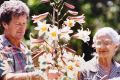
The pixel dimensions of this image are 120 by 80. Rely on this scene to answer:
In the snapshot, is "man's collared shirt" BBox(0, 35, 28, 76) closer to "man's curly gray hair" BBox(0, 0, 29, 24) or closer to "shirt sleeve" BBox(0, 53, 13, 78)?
"shirt sleeve" BBox(0, 53, 13, 78)

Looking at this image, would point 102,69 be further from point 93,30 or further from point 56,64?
point 93,30

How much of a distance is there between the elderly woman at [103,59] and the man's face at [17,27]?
37.3 inches

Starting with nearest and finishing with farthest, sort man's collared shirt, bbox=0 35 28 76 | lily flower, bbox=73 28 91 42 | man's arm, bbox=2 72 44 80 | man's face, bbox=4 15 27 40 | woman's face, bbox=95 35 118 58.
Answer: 1. man's arm, bbox=2 72 44 80
2. man's collared shirt, bbox=0 35 28 76
3. man's face, bbox=4 15 27 40
4. lily flower, bbox=73 28 91 42
5. woman's face, bbox=95 35 118 58

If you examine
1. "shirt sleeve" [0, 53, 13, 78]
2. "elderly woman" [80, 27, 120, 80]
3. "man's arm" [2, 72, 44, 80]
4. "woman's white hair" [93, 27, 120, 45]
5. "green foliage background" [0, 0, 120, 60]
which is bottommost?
"man's arm" [2, 72, 44, 80]

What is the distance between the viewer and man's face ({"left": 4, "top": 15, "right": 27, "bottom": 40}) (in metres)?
5.52

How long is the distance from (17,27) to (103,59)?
1.17m

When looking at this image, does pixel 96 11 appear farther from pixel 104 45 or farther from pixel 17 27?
pixel 17 27

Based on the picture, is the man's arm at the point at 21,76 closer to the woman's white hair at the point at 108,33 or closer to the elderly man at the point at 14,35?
the elderly man at the point at 14,35

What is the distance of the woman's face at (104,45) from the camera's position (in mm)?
6284

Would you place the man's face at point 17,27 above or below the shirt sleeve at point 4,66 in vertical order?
above

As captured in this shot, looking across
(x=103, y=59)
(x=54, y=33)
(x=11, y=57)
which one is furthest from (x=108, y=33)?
(x=11, y=57)

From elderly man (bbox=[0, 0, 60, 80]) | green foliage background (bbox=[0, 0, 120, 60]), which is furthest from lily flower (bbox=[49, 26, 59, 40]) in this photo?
green foliage background (bbox=[0, 0, 120, 60])

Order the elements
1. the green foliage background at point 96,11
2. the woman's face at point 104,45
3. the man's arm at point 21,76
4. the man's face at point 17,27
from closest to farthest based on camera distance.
Result: the man's arm at point 21,76
the man's face at point 17,27
the woman's face at point 104,45
the green foliage background at point 96,11

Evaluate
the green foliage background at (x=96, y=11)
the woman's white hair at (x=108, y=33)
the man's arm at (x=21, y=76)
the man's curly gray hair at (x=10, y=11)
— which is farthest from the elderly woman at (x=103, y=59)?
the green foliage background at (x=96, y=11)
